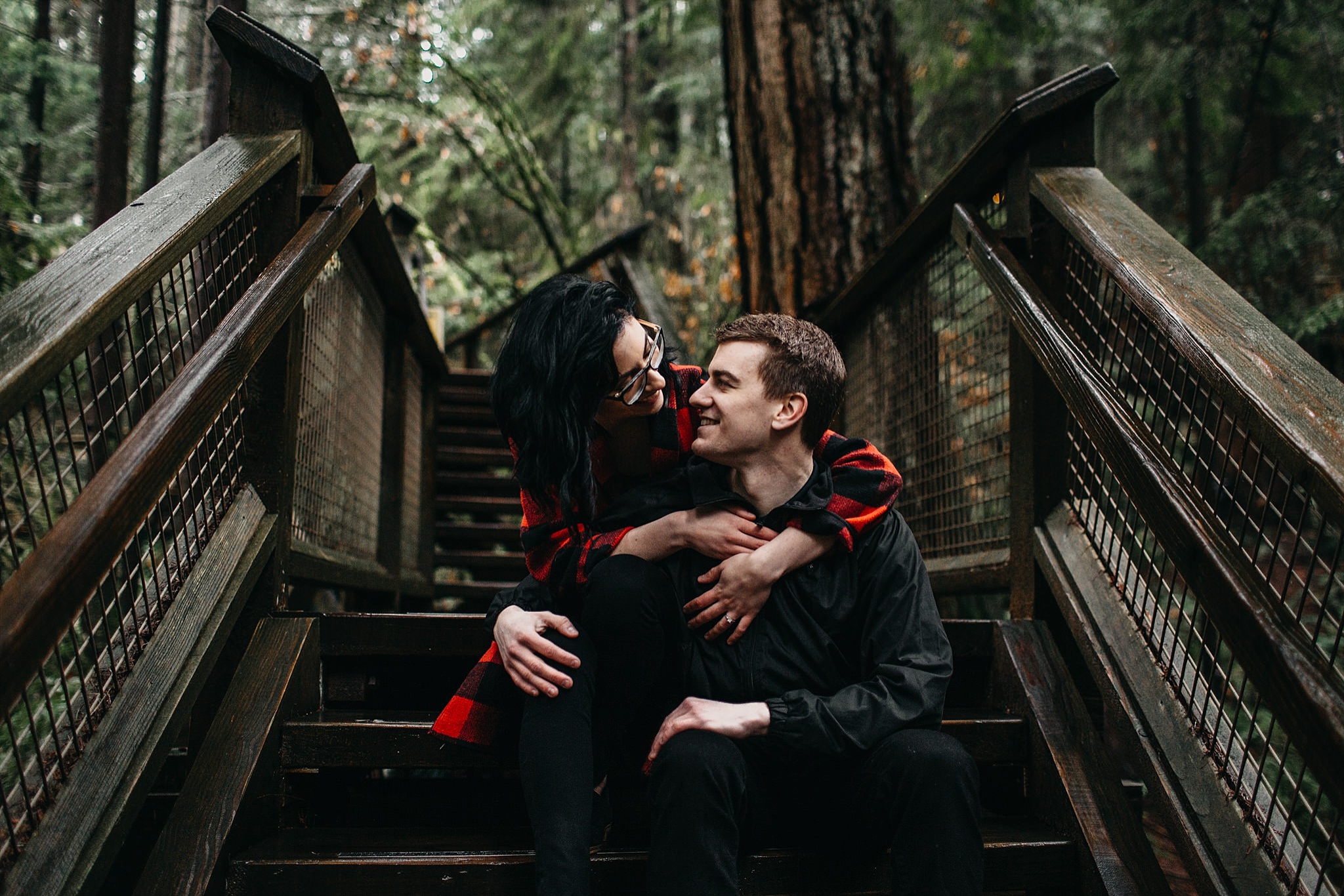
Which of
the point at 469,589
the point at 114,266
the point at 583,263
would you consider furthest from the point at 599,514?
the point at 583,263

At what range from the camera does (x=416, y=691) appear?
7.43 feet

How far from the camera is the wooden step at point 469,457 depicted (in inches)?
213

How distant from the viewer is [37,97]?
4566mm

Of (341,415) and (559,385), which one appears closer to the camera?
(559,385)

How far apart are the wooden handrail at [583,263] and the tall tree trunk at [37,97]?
265cm

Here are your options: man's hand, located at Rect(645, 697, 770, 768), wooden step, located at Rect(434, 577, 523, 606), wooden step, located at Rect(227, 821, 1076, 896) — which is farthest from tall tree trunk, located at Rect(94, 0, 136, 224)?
man's hand, located at Rect(645, 697, 770, 768)

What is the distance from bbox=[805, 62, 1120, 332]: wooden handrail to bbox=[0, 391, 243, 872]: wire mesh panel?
185 centimetres

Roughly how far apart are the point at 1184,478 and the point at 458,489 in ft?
14.7

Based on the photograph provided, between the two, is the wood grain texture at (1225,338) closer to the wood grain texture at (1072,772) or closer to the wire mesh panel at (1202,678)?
the wire mesh panel at (1202,678)

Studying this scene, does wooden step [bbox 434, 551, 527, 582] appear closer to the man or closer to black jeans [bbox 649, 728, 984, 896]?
the man

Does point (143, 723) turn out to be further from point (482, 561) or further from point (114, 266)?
point (482, 561)

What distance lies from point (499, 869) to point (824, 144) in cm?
344

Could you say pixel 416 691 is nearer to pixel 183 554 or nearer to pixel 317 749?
pixel 317 749

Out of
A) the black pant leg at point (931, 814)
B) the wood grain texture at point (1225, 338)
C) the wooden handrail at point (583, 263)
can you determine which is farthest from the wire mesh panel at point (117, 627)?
the wooden handrail at point (583, 263)
